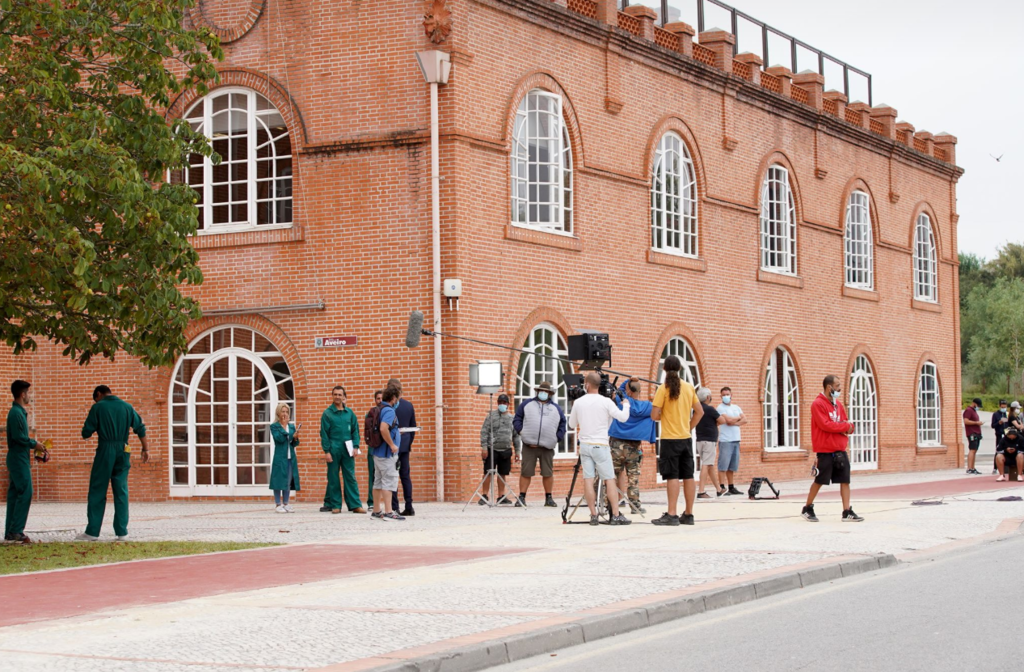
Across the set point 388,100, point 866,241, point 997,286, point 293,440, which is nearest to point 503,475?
point 293,440

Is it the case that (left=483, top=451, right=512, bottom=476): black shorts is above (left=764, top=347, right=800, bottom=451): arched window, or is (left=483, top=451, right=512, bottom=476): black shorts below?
below

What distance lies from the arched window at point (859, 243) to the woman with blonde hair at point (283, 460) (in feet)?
59.8

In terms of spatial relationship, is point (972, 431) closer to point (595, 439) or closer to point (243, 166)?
point (243, 166)

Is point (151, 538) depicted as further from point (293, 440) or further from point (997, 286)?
point (997, 286)

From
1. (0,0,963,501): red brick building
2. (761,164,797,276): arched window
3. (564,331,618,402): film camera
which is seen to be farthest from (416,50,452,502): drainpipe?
(761,164,797,276): arched window

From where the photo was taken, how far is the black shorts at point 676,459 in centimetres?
1620

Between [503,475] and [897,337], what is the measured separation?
19.4 metres

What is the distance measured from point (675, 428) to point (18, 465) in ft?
23.5

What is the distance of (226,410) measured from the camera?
23.5 meters

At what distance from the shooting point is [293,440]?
67.8 ft

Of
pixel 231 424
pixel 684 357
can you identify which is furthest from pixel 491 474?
pixel 684 357

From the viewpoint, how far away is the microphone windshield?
2033cm

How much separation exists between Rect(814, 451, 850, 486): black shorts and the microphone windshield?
247 inches

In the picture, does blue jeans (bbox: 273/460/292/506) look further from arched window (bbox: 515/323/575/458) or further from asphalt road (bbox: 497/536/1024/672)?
asphalt road (bbox: 497/536/1024/672)
